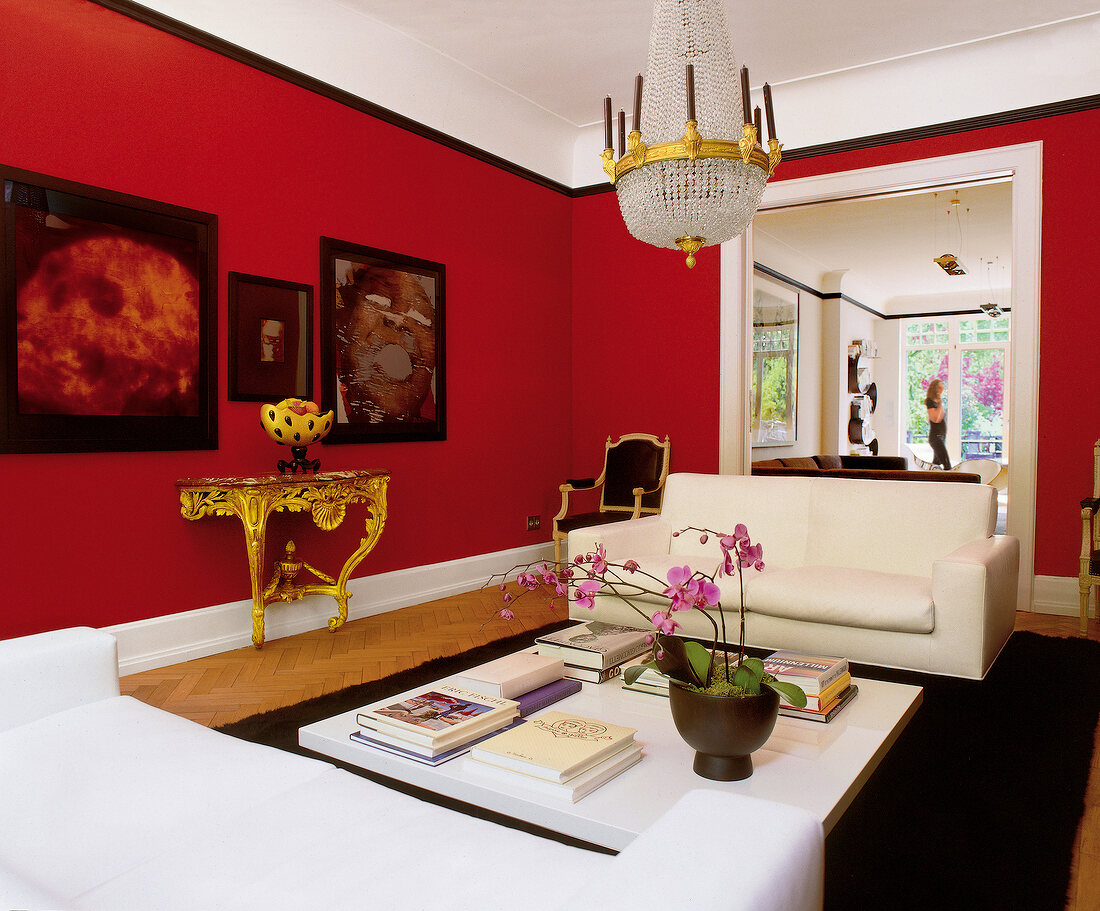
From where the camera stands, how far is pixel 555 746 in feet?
5.22

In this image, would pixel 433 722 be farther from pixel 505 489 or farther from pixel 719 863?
pixel 505 489

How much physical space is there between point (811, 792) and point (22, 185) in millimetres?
3339

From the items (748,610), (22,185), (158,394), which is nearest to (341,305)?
(158,394)

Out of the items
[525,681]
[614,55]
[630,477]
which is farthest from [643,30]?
[525,681]

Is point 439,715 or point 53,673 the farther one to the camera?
point 439,715

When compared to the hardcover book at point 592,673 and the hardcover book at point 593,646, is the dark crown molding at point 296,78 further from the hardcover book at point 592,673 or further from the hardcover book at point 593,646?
the hardcover book at point 592,673

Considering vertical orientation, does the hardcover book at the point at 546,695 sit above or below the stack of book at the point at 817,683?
below

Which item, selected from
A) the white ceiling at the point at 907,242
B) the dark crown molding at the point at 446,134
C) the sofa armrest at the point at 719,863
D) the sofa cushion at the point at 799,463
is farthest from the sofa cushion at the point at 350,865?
the sofa cushion at the point at 799,463

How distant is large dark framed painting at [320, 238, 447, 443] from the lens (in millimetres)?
4258

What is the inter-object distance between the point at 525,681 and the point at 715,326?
4.09 meters

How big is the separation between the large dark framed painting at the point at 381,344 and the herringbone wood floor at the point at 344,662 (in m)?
1.04

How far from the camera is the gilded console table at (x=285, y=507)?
3.43m

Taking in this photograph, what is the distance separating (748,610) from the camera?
3.27 meters

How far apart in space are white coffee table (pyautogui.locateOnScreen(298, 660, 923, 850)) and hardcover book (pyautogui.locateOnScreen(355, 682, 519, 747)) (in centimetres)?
5
